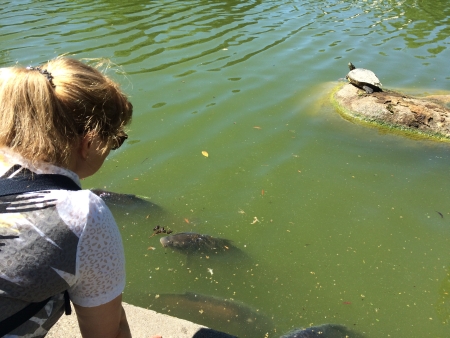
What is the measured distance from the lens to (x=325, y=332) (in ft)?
11.2

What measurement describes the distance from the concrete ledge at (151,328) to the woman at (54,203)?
1397mm

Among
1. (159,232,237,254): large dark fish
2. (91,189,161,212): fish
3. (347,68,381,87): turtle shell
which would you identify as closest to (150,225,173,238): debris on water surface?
(159,232,237,254): large dark fish

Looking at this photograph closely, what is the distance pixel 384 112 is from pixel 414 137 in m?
0.65

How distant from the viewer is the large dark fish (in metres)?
4.23

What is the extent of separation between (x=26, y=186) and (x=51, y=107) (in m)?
0.29

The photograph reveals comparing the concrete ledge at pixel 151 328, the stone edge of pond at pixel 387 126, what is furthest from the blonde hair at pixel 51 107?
the stone edge of pond at pixel 387 126

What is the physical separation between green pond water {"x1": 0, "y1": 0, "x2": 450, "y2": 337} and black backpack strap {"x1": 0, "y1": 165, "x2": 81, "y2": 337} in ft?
7.46

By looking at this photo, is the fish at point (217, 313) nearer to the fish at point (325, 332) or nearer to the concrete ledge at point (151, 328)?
the fish at point (325, 332)

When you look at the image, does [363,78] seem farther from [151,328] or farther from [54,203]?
[54,203]

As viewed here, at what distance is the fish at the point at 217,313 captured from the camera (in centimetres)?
358

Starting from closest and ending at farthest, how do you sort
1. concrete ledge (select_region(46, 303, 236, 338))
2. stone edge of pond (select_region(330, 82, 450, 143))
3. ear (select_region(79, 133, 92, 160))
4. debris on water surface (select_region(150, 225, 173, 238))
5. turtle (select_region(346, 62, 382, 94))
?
ear (select_region(79, 133, 92, 160)) → concrete ledge (select_region(46, 303, 236, 338)) → debris on water surface (select_region(150, 225, 173, 238)) → stone edge of pond (select_region(330, 82, 450, 143)) → turtle (select_region(346, 62, 382, 94))

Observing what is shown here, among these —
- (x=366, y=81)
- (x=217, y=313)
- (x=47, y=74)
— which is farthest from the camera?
(x=366, y=81)

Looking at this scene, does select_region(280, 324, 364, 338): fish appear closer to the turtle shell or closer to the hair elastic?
the hair elastic

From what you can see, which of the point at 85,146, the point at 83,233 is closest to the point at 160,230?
the point at 85,146
